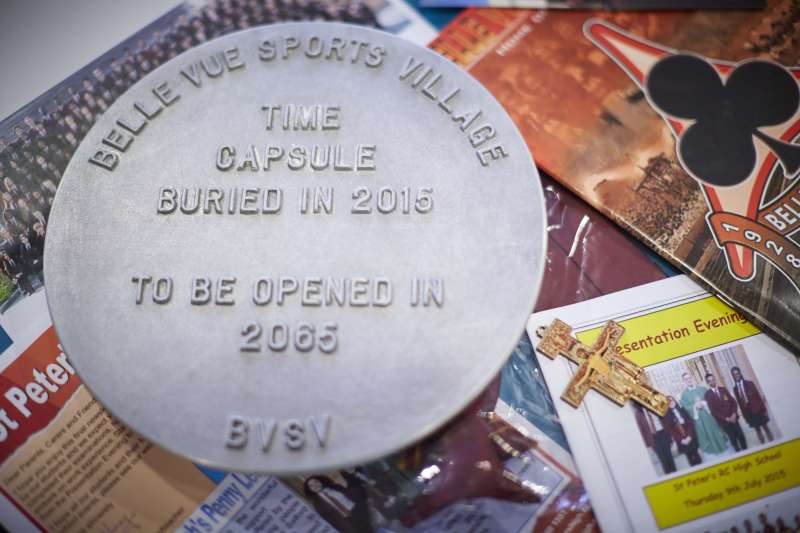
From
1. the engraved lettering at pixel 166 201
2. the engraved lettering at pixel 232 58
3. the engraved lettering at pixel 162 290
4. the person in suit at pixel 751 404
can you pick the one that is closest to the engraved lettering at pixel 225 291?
the engraved lettering at pixel 162 290

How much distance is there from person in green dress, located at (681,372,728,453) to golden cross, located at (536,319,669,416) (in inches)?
2.5

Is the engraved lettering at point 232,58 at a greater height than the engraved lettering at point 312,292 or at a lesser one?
greater

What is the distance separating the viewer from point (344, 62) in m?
1.45

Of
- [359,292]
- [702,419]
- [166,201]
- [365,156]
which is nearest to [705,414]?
[702,419]

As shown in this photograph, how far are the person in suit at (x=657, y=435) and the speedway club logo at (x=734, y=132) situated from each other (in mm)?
433

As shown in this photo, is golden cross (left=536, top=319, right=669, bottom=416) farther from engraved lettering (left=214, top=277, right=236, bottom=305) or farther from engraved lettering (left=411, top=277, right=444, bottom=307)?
engraved lettering (left=214, top=277, right=236, bottom=305)

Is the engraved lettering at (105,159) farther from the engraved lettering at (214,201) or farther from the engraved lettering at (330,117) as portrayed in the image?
the engraved lettering at (330,117)

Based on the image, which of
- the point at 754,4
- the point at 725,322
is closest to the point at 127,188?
the point at 725,322

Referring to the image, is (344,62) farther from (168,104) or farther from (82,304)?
(82,304)

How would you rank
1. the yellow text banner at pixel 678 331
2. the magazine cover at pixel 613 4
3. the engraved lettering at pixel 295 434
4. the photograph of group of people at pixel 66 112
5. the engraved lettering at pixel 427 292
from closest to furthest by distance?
the engraved lettering at pixel 295 434
the engraved lettering at pixel 427 292
the yellow text banner at pixel 678 331
the photograph of group of people at pixel 66 112
the magazine cover at pixel 613 4

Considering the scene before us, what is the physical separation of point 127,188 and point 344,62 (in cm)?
61

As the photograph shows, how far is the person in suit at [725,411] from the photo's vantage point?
135cm

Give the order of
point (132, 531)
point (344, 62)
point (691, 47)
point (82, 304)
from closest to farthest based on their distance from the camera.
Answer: point (82, 304) → point (132, 531) → point (344, 62) → point (691, 47)

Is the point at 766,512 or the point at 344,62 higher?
the point at 344,62
